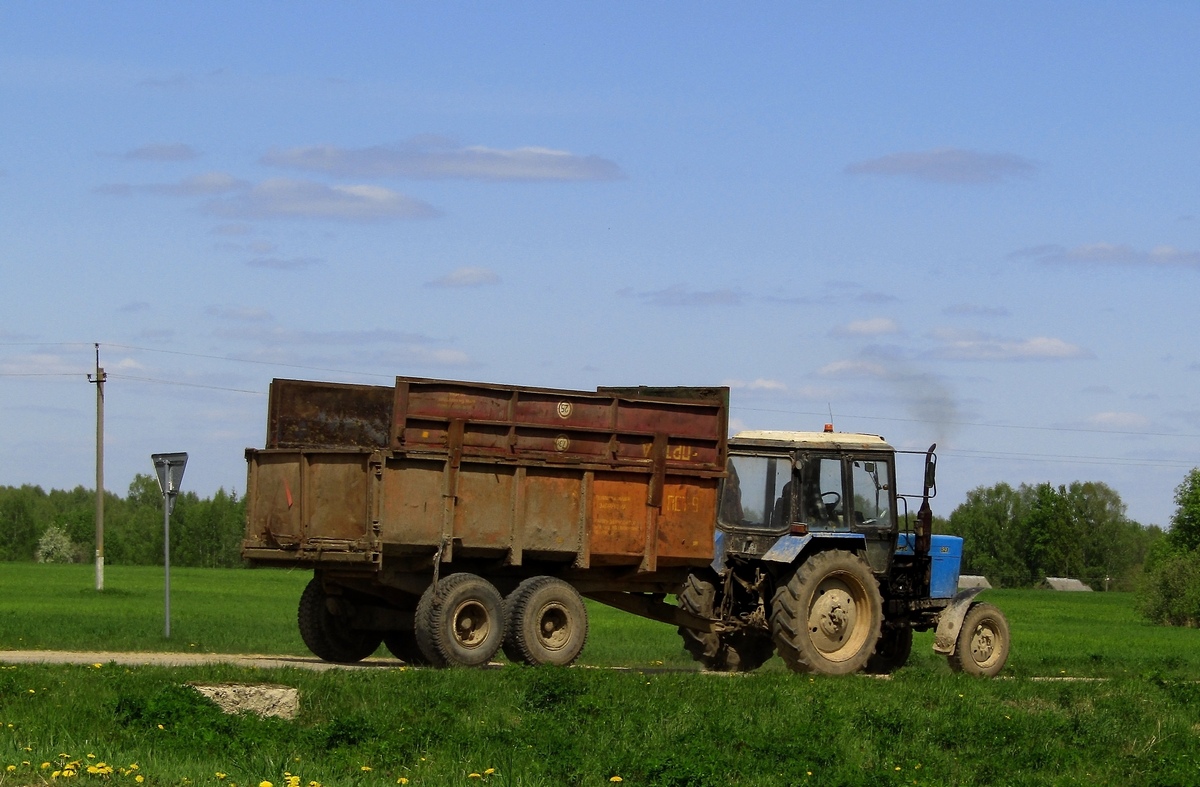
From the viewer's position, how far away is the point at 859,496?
58.9 feet

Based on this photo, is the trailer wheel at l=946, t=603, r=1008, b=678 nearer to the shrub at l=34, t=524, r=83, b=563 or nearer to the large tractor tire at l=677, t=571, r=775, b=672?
the large tractor tire at l=677, t=571, r=775, b=672

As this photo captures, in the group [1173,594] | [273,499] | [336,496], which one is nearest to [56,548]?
→ [1173,594]

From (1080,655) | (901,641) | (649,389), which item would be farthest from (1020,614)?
(649,389)

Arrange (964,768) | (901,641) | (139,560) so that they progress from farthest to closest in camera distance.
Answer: (139,560) < (901,641) < (964,768)

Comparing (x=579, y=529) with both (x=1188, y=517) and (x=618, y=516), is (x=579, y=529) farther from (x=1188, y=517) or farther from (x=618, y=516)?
(x=1188, y=517)

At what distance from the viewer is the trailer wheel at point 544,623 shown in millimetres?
15867

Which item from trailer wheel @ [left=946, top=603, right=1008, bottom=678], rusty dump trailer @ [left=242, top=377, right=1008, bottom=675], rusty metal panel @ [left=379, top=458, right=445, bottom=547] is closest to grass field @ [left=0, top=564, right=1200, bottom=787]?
trailer wheel @ [left=946, top=603, right=1008, bottom=678]

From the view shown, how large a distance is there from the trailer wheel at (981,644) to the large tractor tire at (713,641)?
2.27 meters

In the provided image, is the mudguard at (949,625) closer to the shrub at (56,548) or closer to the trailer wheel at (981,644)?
the trailer wheel at (981,644)

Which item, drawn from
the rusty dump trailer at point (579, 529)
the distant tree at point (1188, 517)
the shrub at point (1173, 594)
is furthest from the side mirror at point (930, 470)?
the distant tree at point (1188, 517)

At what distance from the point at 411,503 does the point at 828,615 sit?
200 inches

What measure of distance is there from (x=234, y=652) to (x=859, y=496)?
8.18 metres

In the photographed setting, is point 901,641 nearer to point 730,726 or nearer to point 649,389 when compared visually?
point 649,389

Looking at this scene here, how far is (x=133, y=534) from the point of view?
12850cm
